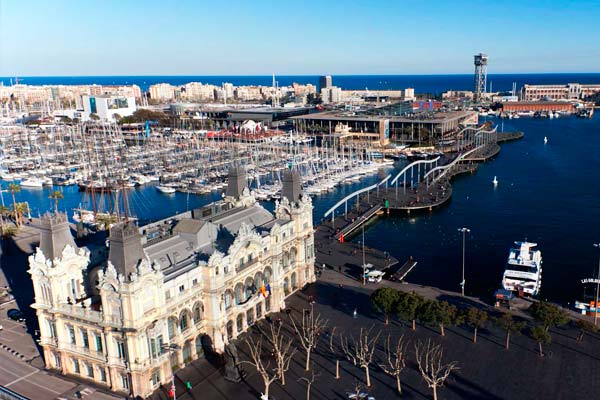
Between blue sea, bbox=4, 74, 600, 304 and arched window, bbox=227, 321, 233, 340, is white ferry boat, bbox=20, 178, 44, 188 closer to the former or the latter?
blue sea, bbox=4, 74, 600, 304

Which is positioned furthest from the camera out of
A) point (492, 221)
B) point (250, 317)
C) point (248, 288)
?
point (492, 221)

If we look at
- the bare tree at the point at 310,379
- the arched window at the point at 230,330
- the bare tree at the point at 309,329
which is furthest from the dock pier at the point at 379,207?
the bare tree at the point at 310,379

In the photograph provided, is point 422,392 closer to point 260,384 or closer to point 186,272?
point 260,384

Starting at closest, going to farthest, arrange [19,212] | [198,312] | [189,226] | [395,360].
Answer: [395,360]
[198,312]
[189,226]
[19,212]

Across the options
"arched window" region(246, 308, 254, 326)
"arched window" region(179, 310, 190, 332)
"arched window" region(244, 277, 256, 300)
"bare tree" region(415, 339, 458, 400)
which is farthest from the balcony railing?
"bare tree" region(415, 339, 458, 400)

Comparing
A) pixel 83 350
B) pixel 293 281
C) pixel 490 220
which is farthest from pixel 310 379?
pixel 490 220

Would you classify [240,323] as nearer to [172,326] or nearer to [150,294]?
[172,326]
